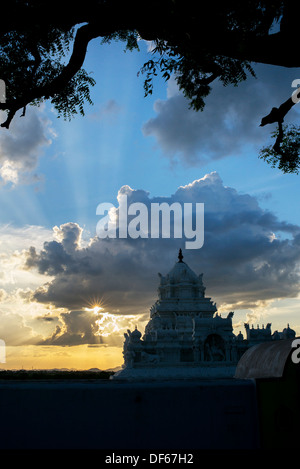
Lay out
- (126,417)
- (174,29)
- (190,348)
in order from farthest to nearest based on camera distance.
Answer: (190,348)
(174,29)
(126,417)

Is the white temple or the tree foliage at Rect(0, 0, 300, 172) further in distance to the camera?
the white temple

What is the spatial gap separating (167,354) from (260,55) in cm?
2881

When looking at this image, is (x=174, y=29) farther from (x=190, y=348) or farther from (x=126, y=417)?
(x=190, y=348)

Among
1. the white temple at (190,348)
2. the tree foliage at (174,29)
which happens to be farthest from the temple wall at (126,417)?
the white temple at (190,348)

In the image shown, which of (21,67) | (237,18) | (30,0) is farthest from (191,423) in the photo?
(21,67)

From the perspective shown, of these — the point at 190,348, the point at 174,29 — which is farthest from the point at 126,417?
the point at 190,348

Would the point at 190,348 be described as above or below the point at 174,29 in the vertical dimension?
below

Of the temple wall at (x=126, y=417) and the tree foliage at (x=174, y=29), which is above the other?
the tree foliage at (x=174, y=29)

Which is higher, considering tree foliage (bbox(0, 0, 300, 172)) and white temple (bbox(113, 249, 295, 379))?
tree foliage (bbox(0, 0, 300, 172))

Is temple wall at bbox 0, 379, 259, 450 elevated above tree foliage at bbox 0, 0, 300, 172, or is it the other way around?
tree foliage at bbox 0, 0, 300, 172

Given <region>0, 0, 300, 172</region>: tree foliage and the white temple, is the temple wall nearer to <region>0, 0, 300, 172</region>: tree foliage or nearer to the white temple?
<region>0, 0, 300, 172</region>: tree foliage

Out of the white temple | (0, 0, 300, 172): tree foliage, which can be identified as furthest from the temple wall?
the white temple

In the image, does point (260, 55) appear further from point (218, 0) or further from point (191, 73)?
point (191, 73)

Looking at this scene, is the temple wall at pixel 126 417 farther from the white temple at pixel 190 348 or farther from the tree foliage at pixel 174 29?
the white temple at pixel 190 348
